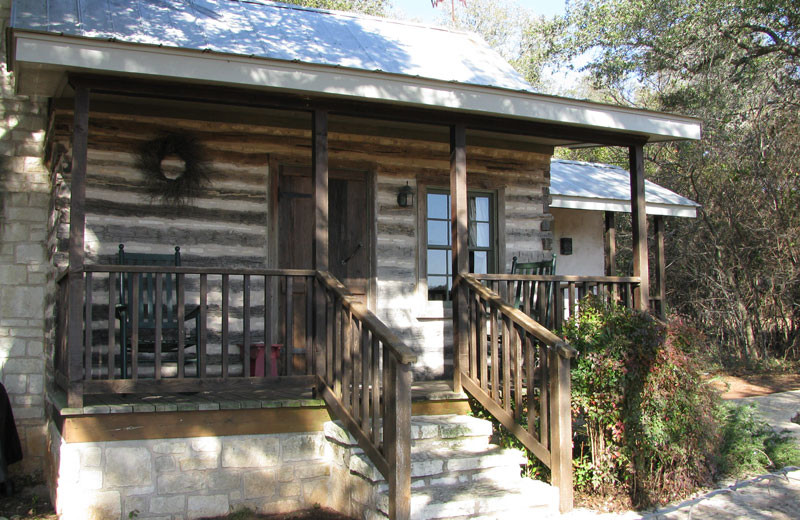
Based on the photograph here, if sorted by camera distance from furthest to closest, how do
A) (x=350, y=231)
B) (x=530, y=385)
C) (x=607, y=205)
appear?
1. (x=607, y=205)
2. (x=350, y=231)
3. (x=530, y=385)

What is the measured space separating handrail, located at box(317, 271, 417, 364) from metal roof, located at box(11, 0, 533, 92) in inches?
65.5

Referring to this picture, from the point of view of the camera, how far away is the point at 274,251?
22.6 feet

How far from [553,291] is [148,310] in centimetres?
353

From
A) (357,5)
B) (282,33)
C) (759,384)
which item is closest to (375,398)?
(282,33)

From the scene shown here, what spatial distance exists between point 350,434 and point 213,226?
265 centimetres

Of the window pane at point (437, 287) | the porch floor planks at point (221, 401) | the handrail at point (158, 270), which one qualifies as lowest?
the porch floor planks at point (221, 401)

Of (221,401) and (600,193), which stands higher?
(600,193)

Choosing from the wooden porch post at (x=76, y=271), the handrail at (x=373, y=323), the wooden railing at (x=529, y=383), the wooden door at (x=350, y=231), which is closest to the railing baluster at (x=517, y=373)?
the wooden railing at (x=529, y=383)

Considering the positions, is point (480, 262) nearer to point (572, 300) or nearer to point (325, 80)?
point (572, 300)

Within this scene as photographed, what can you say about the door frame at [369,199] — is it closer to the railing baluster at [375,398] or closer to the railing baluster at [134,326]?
the railing baluster at [134,326]

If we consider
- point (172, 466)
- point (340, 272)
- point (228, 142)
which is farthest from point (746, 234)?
point (172, 466)

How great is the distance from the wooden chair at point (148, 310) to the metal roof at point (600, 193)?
531 cm

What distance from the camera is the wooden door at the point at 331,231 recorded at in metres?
7.05

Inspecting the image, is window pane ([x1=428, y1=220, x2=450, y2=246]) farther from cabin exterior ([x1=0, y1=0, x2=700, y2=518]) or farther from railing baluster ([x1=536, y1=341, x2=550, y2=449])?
railing baluster ([x1=536, y1=341, x2=550, y2=449])
